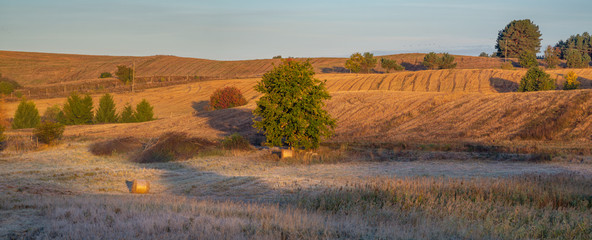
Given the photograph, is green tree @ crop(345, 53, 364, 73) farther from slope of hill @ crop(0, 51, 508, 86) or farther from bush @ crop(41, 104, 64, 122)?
bush @ crop(41, 104, 64, 122)

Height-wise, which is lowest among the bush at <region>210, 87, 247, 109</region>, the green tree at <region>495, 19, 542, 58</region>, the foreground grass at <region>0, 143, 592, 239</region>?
the foreground grass at <region>0, 143, 592, 239</region>

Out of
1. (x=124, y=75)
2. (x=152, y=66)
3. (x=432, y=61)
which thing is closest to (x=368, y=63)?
(x=432, y=61)

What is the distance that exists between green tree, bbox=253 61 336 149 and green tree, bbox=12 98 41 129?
33.1 metres

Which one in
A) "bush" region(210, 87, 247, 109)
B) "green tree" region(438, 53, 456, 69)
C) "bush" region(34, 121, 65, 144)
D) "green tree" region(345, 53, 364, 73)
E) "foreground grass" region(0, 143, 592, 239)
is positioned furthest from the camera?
"green tree" region(438, 53, 456, 69)

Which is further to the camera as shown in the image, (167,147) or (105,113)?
(105,113)

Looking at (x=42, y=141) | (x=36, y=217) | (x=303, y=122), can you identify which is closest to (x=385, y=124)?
(x=303, y=122)

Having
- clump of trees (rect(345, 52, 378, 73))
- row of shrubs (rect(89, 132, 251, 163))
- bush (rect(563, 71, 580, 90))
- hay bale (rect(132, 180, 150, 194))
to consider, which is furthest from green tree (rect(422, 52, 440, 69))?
hay bale (rect(132, 180, 150, 194))

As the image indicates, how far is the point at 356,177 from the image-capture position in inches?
605

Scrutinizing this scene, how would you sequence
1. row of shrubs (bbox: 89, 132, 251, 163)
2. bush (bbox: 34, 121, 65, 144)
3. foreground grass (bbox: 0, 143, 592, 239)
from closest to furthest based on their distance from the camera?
foreground grass (bbox: 0, 143, 592, 239) → row of shrubs (bbox: 89, 132, 251, 163) → bush (bbox: 34, 121, 65, 144)

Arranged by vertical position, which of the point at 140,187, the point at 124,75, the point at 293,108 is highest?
the point at 124,75

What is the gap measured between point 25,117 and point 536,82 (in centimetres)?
4887

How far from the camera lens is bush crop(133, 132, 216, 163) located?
2391 centimetres

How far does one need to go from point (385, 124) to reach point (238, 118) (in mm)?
13744

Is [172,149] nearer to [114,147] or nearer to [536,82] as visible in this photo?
[114,147]
